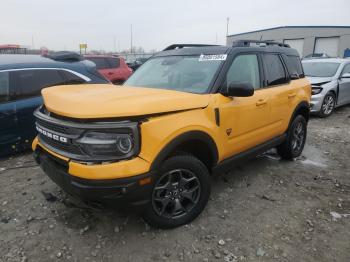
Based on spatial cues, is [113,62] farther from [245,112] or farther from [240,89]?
[240,89]

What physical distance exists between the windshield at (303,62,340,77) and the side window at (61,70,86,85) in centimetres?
699

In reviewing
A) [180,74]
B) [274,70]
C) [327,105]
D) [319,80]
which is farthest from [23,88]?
[327,105]

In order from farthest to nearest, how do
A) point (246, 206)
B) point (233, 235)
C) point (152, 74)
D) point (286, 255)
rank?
point (152, 74) < point (246, 206) < point (233, 235) < point (286, 255)

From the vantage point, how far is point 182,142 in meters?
3.07

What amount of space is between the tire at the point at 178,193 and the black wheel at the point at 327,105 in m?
6.73

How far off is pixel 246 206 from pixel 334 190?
4.38 ft

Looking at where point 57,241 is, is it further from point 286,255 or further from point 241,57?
point 241,57

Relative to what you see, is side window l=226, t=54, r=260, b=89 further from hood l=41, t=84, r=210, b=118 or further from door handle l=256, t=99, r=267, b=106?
hood l=41, t=84, r=210, b=118

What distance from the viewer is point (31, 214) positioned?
3.61 m

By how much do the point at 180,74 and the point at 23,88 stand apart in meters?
2.86

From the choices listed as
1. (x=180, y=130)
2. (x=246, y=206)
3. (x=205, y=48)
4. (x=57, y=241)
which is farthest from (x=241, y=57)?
(x=57, y=241)

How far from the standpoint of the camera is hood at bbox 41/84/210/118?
105 inches

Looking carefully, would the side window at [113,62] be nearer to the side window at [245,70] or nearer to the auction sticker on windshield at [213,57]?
the side window at [245,70]

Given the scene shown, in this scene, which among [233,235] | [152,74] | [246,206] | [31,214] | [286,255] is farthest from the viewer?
[152,74]
